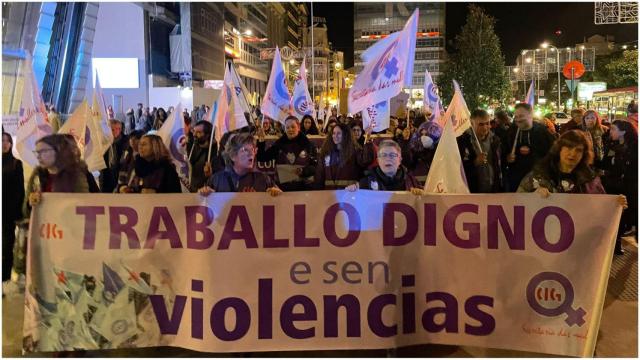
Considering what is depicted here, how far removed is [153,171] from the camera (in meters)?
5.04

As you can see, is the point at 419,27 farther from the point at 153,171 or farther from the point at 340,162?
the point at 153,171

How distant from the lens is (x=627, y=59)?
41594 millimetres

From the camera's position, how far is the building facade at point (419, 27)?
116 m

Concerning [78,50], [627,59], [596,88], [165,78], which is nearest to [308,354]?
[78,50]

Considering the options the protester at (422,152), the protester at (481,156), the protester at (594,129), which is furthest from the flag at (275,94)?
the protester at (594,129)

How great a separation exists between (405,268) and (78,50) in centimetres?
2146

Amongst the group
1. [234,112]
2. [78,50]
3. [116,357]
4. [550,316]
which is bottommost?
[116,357]

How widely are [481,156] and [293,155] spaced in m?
2.40

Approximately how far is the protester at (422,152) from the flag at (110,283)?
12.6ft

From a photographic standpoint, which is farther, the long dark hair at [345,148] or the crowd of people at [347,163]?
the long dark hair at [345,148]

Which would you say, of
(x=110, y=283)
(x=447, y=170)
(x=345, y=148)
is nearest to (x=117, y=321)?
(x=110, y=283)

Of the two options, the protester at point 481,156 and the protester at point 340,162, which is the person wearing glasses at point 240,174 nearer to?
the protester at point 340,162

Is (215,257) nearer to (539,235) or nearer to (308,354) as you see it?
(308,354)

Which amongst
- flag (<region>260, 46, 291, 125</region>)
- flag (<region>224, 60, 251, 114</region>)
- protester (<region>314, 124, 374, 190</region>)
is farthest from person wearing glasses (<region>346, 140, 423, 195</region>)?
flag (<region>260, 46, 291, 125</region>)
